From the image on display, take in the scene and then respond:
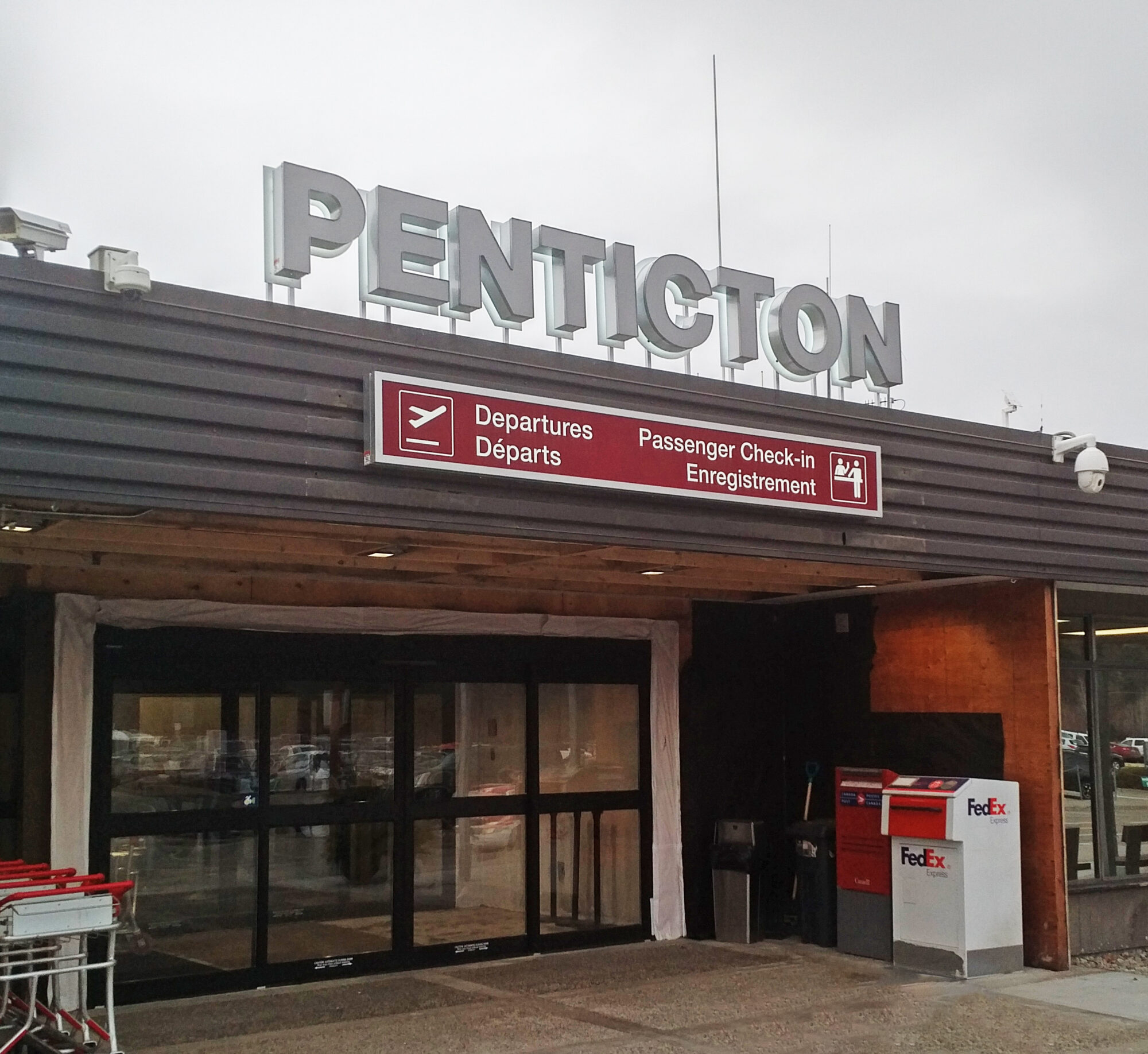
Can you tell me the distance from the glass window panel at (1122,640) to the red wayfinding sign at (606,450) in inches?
134

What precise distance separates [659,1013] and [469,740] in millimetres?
2593

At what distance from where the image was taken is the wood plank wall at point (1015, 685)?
9.96 m

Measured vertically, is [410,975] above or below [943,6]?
below

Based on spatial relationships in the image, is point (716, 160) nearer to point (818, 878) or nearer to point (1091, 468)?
point (1091, 468)

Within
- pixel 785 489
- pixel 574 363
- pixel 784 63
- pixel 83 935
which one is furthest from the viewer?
pixel 784 63

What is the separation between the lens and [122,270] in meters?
6.12

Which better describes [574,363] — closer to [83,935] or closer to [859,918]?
[83,935]

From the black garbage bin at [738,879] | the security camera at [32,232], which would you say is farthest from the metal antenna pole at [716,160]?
the security camera at [32,232]

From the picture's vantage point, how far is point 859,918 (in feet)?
34.2

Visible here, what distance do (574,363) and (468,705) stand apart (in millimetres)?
3438

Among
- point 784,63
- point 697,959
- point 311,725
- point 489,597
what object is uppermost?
point 784,63

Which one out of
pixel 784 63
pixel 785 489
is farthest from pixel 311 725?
pixel 784 63

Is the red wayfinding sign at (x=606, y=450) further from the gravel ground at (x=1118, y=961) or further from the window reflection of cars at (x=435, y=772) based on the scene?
the gravel ground at (x=1118, y=961)

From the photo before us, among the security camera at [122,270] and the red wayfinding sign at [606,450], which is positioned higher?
the security camera at [122,270]
